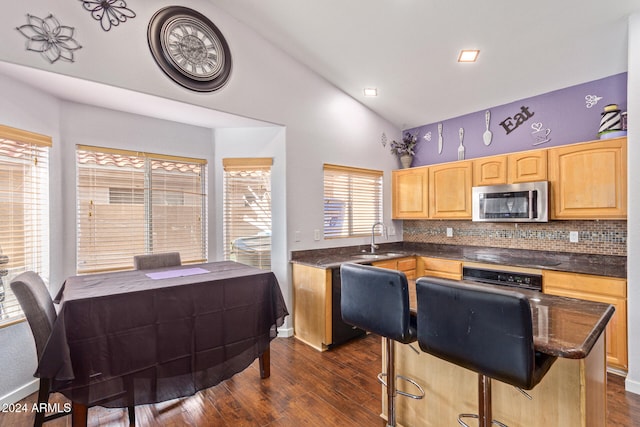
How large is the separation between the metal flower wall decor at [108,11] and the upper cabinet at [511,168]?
3820 mm

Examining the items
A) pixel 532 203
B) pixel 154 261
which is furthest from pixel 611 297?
pixel 154 261

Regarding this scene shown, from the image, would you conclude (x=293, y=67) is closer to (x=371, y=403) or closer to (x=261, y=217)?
(x=261, y=217)

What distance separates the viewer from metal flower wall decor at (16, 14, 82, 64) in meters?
2.05

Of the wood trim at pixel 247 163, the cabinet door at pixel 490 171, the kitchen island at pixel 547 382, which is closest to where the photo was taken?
the kitchen island at pixel 547 382

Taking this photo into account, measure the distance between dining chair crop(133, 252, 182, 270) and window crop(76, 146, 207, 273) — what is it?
0.41m

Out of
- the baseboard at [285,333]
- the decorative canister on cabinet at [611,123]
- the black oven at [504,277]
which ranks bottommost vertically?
the baseboard at [285,333]

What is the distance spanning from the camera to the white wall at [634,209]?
231cm

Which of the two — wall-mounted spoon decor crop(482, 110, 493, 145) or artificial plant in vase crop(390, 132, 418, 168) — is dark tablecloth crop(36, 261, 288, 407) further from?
wall-mounted spoon decor crop(482, 110, 493, 145)

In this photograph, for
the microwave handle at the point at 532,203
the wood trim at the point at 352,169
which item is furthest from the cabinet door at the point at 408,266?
the microwave handle at the point at 532,203

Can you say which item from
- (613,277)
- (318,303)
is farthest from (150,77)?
(613,277)

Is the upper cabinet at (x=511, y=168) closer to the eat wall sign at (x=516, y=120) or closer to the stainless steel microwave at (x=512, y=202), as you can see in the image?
the stainless steel microwave at (x=512, y=202)

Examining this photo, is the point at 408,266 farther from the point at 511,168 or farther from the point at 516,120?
the point at 516,120

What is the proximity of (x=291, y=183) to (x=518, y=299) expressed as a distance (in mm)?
2661

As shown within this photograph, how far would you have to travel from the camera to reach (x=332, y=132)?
3.88m
